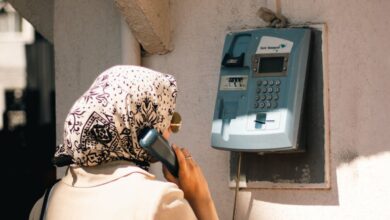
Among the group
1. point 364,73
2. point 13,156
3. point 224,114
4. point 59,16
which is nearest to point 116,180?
point 224,114

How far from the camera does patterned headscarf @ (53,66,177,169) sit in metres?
2.61

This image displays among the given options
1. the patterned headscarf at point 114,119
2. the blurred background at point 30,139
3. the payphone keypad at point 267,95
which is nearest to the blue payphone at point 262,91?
the payphone keypad at point 267,95

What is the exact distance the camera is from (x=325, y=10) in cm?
442

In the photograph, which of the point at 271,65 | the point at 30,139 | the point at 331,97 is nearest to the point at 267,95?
the point at 271,65

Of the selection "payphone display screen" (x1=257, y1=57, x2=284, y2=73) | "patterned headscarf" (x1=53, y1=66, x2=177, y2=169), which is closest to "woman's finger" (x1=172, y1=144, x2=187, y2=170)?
"patterned headscarf" (x1=53, y1=66, x2=177, y2=169)

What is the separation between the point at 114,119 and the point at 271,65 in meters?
1.77

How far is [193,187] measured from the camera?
9.01ft

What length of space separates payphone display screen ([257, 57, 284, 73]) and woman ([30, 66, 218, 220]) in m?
1.59

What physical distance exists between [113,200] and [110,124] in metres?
0.20

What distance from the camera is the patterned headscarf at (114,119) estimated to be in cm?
261

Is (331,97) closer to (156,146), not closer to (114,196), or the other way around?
(156,146)

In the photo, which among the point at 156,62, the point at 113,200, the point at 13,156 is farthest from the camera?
the point at 13,156

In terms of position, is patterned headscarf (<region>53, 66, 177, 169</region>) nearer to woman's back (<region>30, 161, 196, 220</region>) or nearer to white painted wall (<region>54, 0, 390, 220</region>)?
woman's back (<region>30, 161, 196, 220</region>)

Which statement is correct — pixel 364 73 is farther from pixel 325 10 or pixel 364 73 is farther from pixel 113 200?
pixel 113 200
